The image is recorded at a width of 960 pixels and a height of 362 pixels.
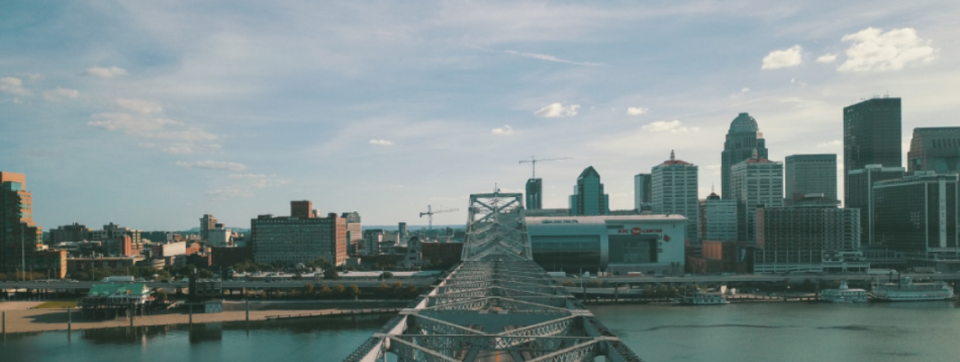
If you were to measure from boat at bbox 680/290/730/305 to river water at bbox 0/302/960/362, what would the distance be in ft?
10.5

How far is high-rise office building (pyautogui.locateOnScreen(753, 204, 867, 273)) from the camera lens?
5906 centimetres

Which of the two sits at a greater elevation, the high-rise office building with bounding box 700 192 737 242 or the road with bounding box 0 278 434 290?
the high-rise office building with bounding box 700 192 737 242

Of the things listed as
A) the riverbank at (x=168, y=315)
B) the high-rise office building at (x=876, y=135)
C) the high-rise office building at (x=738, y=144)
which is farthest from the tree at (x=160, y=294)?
the high-rise office building at (x=738, y=144)

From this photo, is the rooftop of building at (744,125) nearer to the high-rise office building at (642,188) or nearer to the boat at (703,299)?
the high-rise office building at (642,188)

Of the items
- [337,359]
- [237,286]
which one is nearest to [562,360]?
[337,359]

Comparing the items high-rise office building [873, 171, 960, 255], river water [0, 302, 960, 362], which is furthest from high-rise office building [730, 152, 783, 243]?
river water [0, 302, 960, 362]

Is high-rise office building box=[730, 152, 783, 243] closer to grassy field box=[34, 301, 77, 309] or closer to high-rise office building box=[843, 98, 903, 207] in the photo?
high-rise office building box=[843, 98, 903, 207]

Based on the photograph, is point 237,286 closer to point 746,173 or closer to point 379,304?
point 379,304

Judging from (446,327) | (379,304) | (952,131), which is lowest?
(379,304)

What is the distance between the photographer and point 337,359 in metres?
25.1

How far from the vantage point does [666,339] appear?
94.5 ft

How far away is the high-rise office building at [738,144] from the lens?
13500 cm

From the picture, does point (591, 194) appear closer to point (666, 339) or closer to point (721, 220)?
point (721, 220)

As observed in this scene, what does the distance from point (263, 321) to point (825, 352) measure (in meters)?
26.8
